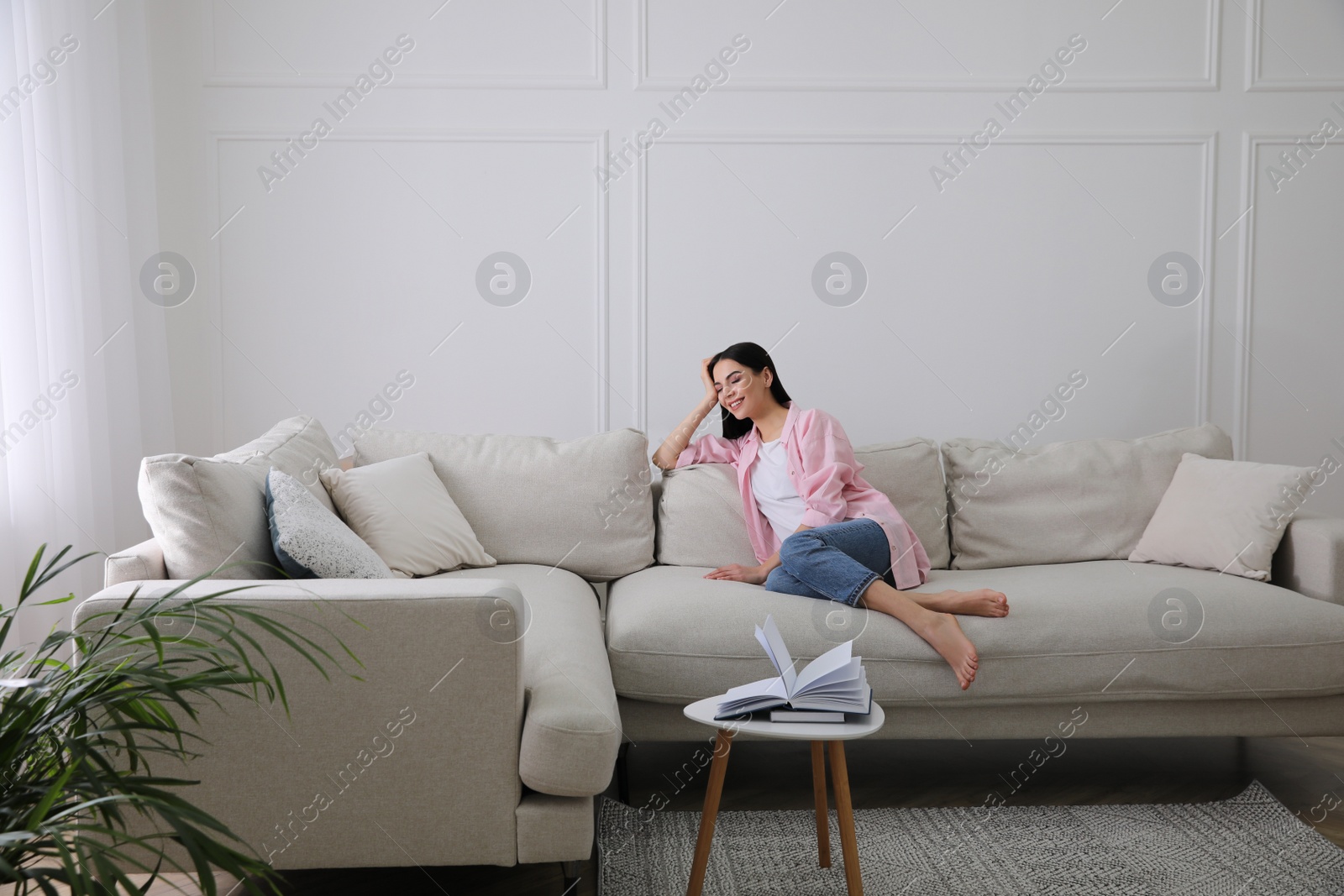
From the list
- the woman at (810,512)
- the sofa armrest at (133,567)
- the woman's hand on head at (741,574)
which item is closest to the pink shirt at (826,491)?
the woman at (810,512)

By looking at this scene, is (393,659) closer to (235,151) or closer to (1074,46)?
(235,151)

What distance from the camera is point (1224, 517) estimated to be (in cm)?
251

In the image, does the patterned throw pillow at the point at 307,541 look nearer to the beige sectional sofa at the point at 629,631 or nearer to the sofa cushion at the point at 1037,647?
the beige sectional sofa at the point at 629,631

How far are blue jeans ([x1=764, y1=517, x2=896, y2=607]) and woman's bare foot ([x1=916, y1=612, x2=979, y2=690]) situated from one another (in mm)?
178

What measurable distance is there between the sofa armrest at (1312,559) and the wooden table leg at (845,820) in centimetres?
158

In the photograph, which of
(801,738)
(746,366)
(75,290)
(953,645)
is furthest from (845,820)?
(75,290)

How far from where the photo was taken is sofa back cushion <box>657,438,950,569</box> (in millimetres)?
2682

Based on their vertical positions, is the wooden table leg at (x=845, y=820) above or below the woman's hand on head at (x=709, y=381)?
below

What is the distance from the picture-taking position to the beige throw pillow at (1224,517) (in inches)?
96.3

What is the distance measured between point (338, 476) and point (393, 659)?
989 mm

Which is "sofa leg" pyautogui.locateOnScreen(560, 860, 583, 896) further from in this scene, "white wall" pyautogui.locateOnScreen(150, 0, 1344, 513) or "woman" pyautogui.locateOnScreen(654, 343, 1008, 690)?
"white wall" pyautogui.locateOnScreen(150, 0, 1344, 513)

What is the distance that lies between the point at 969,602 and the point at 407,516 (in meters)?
1.43

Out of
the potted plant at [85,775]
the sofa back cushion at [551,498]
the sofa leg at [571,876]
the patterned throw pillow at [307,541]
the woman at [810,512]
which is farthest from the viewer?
the sofa back cushion at [551,498]

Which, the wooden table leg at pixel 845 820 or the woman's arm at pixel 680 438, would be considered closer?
the wooden table leg at pixel 845 820
